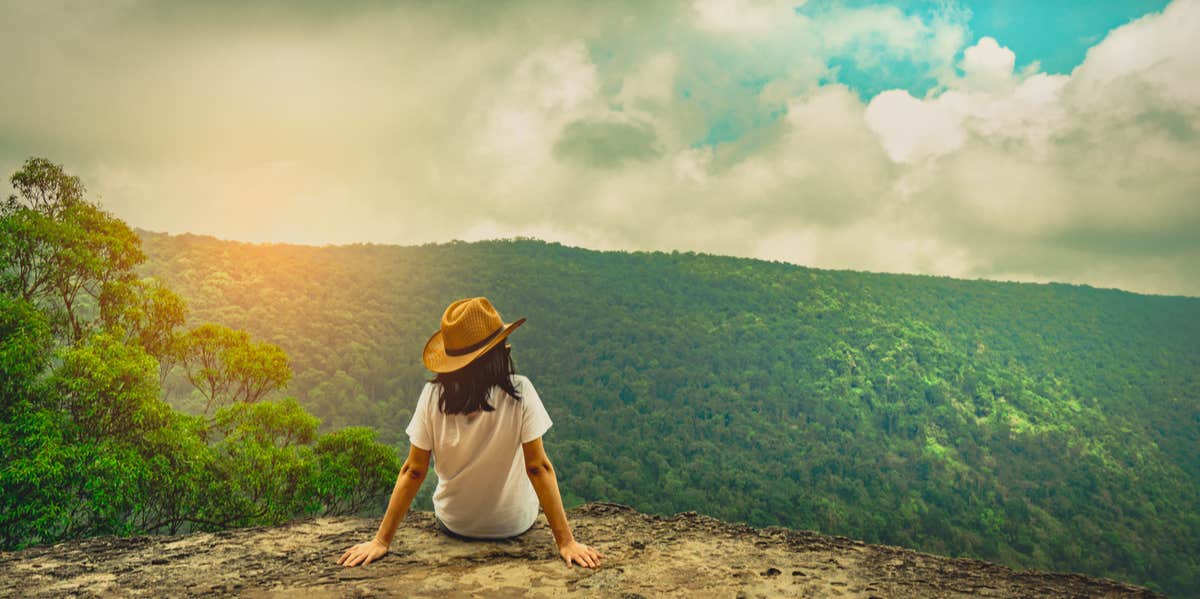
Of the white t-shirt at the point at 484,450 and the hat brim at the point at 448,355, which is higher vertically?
the hat brim at the point at 448,355

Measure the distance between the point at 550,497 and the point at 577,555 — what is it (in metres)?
0.44

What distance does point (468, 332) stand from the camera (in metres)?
3.25

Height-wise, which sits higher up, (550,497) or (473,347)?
(473,347)

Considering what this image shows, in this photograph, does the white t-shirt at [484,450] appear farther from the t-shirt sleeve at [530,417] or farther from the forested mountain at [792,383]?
the forested mountain at [792,383]

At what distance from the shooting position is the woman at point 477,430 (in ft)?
10.8

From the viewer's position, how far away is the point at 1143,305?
12281 centimetres

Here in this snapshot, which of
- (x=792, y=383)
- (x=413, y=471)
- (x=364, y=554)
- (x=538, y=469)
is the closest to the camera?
(x=538, y=469)

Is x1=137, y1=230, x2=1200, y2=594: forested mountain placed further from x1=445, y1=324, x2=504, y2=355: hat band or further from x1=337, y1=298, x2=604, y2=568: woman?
x1=445, y1=324, x2=504, y2=355: hat band

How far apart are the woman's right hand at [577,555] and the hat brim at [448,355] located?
1217mm

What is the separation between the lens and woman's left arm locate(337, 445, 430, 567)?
350 cm

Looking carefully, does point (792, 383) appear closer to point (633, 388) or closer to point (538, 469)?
point (633, 388)

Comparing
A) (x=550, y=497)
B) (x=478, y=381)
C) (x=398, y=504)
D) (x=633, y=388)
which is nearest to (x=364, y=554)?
(x=398, y=504)

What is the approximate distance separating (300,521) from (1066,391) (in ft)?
359

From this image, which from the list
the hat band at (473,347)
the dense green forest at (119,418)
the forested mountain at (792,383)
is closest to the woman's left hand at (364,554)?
the hat band at (473,347)
